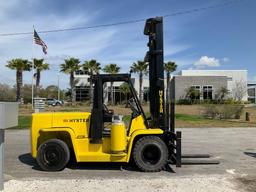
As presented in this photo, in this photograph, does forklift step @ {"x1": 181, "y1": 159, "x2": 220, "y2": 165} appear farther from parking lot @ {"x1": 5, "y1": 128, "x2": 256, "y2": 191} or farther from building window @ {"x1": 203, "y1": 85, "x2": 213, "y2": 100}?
building window @ {"x1": 203, "y1": 85, "x2": 213, "y2": 100}

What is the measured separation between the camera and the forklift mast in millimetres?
9242

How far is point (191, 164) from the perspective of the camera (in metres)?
9.62

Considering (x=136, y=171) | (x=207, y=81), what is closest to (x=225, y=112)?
(x=136, y=171)

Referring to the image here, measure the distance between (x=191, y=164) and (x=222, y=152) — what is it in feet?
9.81

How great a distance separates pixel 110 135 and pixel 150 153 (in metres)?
1.07

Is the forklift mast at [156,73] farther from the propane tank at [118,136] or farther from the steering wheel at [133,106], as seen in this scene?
the propane tank at [118,136]

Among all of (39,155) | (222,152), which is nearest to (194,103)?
(222,152)

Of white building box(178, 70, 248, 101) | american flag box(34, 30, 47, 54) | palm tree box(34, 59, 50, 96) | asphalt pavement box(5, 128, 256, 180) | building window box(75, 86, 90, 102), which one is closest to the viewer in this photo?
asphalt pavement box(5, 128, 256, 180)

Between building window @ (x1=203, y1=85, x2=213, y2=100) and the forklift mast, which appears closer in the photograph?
the forklift mast

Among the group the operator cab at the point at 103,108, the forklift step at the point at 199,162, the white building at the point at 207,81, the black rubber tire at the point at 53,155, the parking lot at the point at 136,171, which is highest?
the white building at the point at 207,81

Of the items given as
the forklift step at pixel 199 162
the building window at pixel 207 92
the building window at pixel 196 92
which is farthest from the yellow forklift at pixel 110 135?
the building window at pixel 207 92

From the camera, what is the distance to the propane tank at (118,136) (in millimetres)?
8570

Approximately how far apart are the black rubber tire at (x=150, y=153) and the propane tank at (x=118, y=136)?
1.18 feet

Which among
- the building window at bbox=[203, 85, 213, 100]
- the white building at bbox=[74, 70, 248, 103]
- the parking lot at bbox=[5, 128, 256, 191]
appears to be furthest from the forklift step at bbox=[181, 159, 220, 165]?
the building window at bbox=[203, 85, 213, 100]
